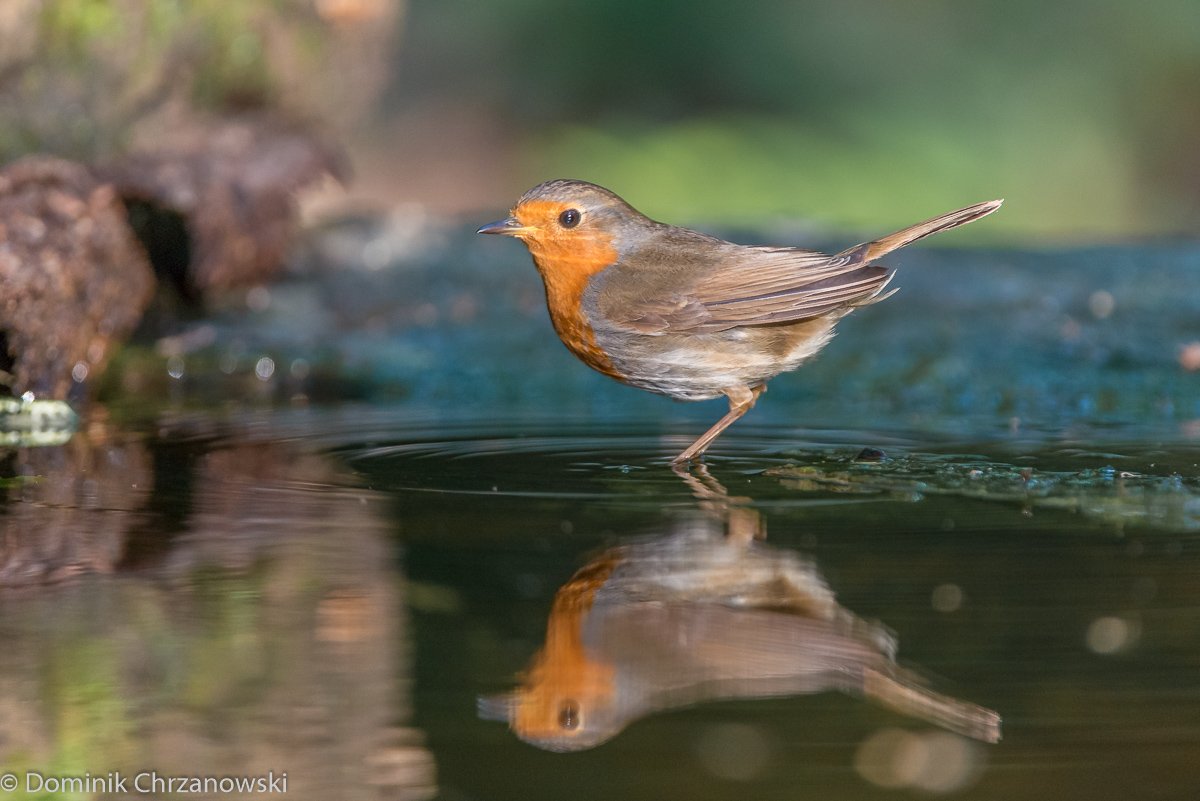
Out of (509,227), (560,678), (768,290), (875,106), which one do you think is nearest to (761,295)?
(768,290)

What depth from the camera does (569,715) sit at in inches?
75.7

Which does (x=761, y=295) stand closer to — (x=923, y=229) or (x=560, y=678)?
(x=923, y=229)

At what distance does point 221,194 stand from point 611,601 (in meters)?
3.50

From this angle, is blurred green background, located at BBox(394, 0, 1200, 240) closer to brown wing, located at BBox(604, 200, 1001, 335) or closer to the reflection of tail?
brown wing, located at BBox(604, 200, 1001, 335)

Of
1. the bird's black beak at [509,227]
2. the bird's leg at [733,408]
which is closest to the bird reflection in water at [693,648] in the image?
the bird's leg at [733,408]

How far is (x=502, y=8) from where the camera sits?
11523 millimetres

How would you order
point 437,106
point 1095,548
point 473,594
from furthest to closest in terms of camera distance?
1. point 437,106
2. point 1095,548
3. point 473,594

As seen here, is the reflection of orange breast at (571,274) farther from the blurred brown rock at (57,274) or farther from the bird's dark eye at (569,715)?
the bird's dark eye at (569,715)

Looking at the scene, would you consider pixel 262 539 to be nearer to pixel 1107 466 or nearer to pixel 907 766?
pixel 907 766

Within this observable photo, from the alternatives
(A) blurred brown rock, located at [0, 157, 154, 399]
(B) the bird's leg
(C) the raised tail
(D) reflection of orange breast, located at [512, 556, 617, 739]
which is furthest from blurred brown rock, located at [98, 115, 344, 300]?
(D) reflection of orange breast, located at [512, 556, 617, 739]

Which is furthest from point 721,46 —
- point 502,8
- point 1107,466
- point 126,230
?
point 1107,466

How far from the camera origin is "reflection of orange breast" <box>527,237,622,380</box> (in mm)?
4172

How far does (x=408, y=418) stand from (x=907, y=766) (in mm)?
3088

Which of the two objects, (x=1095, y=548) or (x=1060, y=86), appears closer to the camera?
(x=1095, y=548)
